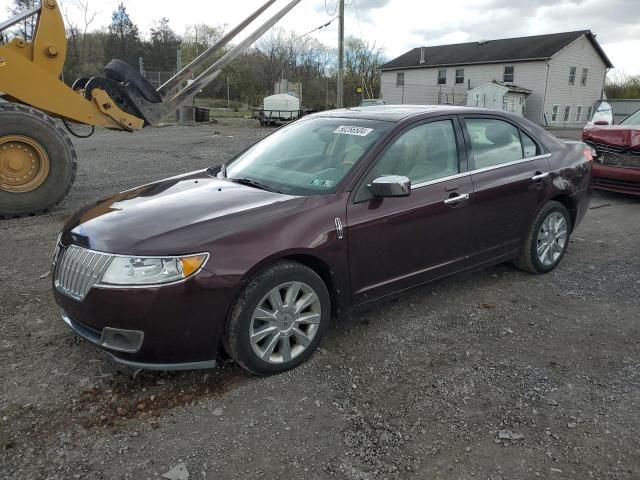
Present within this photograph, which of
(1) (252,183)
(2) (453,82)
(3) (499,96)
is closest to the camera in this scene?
(1) (252,183)

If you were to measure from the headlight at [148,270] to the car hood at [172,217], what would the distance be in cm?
4

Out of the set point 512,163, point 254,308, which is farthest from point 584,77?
point 254,308

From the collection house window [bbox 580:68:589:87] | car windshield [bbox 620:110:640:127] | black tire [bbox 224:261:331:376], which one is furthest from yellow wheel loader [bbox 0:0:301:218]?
house window [bbox 580:68:589:87]

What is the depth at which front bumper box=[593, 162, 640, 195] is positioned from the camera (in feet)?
26.5

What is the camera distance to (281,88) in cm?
3469

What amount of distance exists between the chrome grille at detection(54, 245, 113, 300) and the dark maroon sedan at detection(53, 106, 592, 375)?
0.4 inches

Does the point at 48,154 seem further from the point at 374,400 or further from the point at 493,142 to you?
the point at 374,400

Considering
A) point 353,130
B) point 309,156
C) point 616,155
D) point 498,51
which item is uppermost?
point 498,51

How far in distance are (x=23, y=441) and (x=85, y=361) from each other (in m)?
0.78

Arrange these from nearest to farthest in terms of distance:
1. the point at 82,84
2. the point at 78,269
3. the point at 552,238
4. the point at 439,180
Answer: the point at 78,269 → the point at 439,180 → the point at 552,238 → the point at 82,84

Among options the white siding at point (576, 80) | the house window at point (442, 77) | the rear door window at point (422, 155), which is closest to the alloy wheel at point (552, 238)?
the rear door window at point (422, 155)

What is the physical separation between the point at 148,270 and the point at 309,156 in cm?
164

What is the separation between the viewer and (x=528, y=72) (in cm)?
3697

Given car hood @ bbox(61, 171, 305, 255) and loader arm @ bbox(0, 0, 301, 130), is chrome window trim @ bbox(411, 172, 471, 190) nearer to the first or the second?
car hood @ bbox(61, 171, 305, 255)
